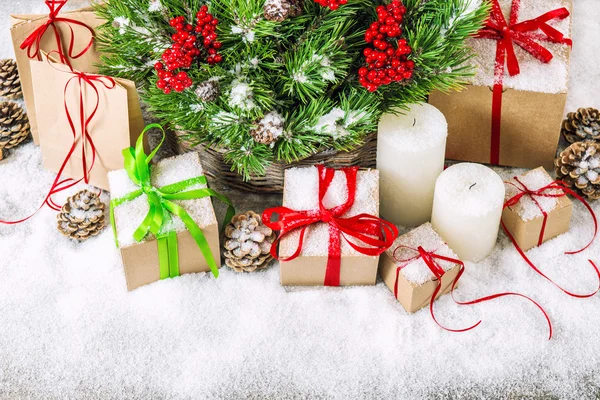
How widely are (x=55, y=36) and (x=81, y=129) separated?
198 millimetres

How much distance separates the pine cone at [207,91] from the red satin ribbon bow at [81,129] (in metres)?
0.22

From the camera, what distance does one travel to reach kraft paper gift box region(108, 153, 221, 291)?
117cm

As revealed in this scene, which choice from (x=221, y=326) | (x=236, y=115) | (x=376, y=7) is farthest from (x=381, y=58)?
(x=221, y=326)

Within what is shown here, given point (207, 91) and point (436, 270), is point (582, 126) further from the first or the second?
point (207, 91)

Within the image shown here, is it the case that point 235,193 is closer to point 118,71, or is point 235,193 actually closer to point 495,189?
point 118,71

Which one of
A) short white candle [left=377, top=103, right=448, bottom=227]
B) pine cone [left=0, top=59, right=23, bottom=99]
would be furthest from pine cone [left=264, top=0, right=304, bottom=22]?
pine cone [left=0, top=59, right=23, bottom=99]

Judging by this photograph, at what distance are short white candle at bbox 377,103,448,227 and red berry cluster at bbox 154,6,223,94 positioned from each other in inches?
13.3

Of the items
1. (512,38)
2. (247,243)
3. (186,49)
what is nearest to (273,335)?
(247,243)

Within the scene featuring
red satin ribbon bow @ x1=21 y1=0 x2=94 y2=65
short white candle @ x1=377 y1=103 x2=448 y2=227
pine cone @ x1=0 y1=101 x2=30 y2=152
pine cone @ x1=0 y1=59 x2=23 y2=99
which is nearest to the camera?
short white candle @ x1=377 y1=103 x2=448 y2=227

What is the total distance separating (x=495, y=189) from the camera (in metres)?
1.18

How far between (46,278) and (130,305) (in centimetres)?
18

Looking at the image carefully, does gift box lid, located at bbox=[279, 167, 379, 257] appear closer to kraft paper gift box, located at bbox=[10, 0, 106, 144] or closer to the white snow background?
the white snow background

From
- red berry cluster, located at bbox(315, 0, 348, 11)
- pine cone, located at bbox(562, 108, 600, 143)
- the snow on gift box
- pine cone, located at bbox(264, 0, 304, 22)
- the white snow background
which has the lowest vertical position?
the white snow background

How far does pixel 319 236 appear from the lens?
3.87 feet
